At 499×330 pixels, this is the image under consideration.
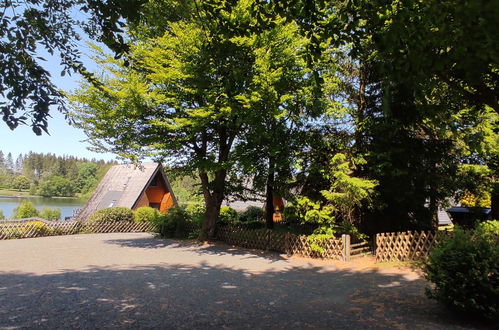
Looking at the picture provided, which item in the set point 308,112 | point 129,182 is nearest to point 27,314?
point 308,112

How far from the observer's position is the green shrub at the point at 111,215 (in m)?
25.4

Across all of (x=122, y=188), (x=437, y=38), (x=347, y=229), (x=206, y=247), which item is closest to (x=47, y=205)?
(x=122, y=188)

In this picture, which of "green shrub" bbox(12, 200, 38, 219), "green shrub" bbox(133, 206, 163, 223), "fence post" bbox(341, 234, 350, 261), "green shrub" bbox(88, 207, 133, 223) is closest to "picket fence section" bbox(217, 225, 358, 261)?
"fence post" bbox(341, 234, 350, 261)

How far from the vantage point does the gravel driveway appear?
20.0 feet

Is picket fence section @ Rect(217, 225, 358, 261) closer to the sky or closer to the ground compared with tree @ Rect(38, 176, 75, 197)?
closer to the ground

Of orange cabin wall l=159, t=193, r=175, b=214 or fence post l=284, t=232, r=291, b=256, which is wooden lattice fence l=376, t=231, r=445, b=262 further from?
orange cabin wall l=159, t=193, r=175, b=214

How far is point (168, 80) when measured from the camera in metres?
15.2

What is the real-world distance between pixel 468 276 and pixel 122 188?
31.1 m

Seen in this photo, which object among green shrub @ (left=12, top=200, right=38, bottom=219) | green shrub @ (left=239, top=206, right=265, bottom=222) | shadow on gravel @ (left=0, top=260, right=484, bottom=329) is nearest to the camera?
shadow on gravel @ (left=0, top=260, right=484, bottom=329)

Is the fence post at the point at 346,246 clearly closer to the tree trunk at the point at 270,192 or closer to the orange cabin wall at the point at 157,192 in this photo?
the tree trunk at the point at 270,192

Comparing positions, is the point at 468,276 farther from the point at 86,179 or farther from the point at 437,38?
the point at 86,179

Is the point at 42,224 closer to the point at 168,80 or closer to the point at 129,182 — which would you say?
the point at 129,182

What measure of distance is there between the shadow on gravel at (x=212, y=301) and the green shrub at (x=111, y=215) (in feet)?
50.4

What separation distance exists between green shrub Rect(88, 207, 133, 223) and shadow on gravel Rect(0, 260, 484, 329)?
1538 centimetres
